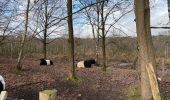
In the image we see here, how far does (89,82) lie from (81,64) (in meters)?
12.5

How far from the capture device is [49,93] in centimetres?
701

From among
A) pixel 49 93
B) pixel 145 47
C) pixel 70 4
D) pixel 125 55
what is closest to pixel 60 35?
pixel 125 55

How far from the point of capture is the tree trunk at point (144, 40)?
32.6 feet

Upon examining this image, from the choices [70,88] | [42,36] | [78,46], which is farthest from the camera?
[78,46]

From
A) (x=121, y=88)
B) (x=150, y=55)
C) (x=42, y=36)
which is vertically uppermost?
(x=42, y=36)

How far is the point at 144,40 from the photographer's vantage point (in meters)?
10.1

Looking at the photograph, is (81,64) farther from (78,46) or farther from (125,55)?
(78,46)

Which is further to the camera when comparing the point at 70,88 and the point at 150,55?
the point at 70,88

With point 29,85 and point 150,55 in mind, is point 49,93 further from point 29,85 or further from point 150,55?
point 29,85

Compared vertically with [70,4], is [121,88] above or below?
below

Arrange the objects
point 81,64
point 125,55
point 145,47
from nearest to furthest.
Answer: point 145,47 → point 81,64 → point 125,55

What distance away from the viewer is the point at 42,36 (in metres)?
39.4

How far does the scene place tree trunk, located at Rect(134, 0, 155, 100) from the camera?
9941 mm

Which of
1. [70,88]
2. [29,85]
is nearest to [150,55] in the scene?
[70,88]
